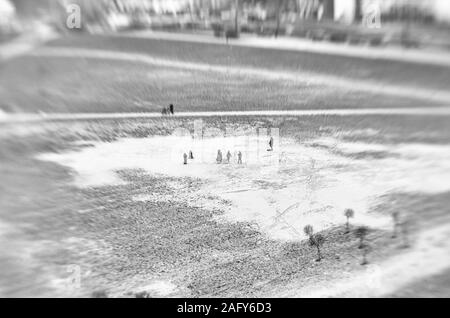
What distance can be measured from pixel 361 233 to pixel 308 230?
0.17 metres

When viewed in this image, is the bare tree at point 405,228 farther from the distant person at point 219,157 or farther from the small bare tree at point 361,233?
the distant person at point 219,157

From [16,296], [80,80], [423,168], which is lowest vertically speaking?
[16,296]

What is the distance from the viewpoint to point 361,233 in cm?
138

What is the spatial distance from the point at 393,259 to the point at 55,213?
1.10 m

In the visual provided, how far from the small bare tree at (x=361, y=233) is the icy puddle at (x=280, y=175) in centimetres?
2

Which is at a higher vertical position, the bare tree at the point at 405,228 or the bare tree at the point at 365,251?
the bare tree at the point at 405,228

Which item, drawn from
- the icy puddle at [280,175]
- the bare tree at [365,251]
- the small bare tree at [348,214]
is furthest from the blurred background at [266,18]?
the bare tree at [365,251]

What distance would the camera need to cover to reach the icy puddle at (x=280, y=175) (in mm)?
1381

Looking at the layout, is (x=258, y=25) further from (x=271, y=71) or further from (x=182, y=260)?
(x=182, y=260)

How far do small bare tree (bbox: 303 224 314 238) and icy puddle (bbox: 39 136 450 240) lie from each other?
0.01m

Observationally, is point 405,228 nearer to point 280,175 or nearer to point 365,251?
point 365,251

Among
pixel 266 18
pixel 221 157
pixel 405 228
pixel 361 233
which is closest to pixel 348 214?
pixel 361 233

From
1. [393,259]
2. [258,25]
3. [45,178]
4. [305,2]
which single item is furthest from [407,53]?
[45,178]

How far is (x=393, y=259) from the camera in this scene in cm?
135
